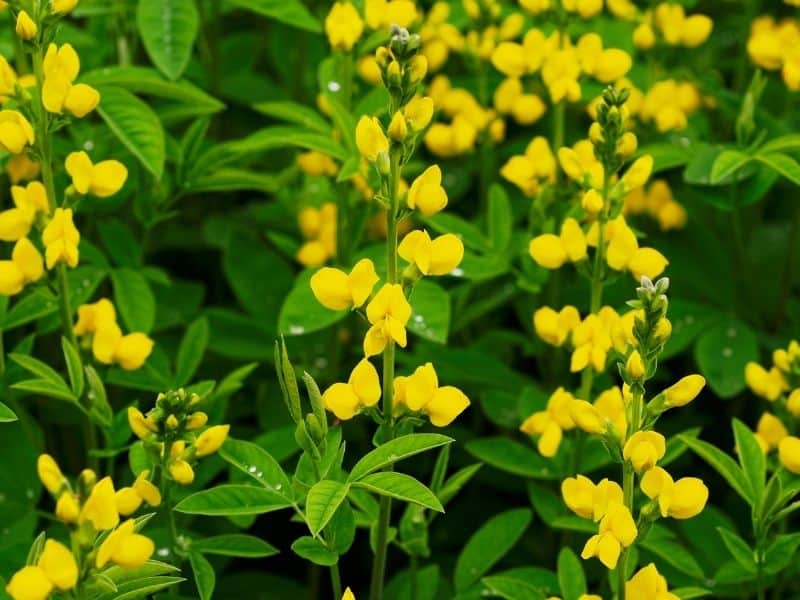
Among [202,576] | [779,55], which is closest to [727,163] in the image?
[779,55]

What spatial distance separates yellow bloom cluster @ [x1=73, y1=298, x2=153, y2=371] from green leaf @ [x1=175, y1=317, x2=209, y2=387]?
6.1 inches

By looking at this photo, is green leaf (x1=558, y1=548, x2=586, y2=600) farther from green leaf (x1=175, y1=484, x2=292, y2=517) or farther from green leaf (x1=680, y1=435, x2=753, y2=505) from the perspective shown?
green leaf (x1=175, y1=484, x2=292, y2=517)

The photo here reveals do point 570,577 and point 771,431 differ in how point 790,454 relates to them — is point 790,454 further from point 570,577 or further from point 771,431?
point 570,577

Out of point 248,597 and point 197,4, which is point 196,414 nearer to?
point 248,597

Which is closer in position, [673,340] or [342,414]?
[342,414]

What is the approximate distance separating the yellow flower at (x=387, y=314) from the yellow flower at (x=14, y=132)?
0.45 meters

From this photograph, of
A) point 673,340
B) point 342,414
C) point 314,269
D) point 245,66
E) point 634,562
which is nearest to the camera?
point 342,414

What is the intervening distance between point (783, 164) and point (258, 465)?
0.85m

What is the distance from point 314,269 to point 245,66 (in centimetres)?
74

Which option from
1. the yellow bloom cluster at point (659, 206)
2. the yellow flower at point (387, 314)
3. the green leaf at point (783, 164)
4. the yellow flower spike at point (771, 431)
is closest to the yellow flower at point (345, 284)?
the yellow flower at point (387, 314)

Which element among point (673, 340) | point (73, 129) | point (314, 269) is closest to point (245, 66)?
Answer: point (73, 129)

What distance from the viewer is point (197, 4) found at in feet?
7.60

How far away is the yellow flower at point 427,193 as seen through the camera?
4.39 ft

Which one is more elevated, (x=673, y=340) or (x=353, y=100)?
(x=353, y=100)
